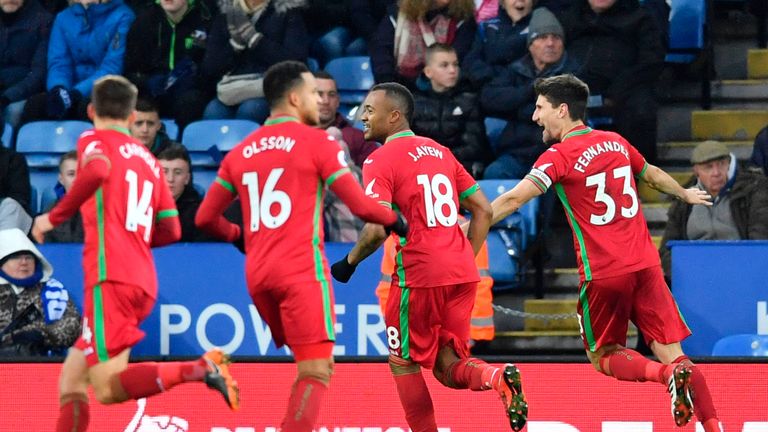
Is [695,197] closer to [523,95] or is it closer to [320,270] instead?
[320,270]

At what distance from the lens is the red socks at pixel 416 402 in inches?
341

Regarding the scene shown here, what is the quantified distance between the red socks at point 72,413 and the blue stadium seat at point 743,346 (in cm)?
457

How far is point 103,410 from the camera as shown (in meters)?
9.60

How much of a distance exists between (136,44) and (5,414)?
4996 millimetres

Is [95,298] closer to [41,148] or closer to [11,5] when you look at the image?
[41,148]

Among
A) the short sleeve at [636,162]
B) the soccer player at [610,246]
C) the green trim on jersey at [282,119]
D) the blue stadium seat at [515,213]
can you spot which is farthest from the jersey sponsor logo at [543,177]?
the blue stadium seat at [515,213]

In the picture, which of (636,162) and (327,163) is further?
(636,162)

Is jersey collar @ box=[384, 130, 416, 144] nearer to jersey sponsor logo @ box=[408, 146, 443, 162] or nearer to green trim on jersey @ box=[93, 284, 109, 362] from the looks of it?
jersey sponsor logo @ box=[408, 146, 443, 162]

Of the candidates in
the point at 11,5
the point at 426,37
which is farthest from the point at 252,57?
the point at 11,5

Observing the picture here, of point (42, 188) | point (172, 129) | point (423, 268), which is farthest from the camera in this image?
point (172, 129)

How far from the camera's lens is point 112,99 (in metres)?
7.66

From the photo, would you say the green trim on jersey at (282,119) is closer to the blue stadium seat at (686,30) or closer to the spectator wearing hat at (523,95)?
the spectator wearing hat at (523,95)

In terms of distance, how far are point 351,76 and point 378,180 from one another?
5.28m

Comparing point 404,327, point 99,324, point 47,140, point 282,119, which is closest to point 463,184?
point 404,327
